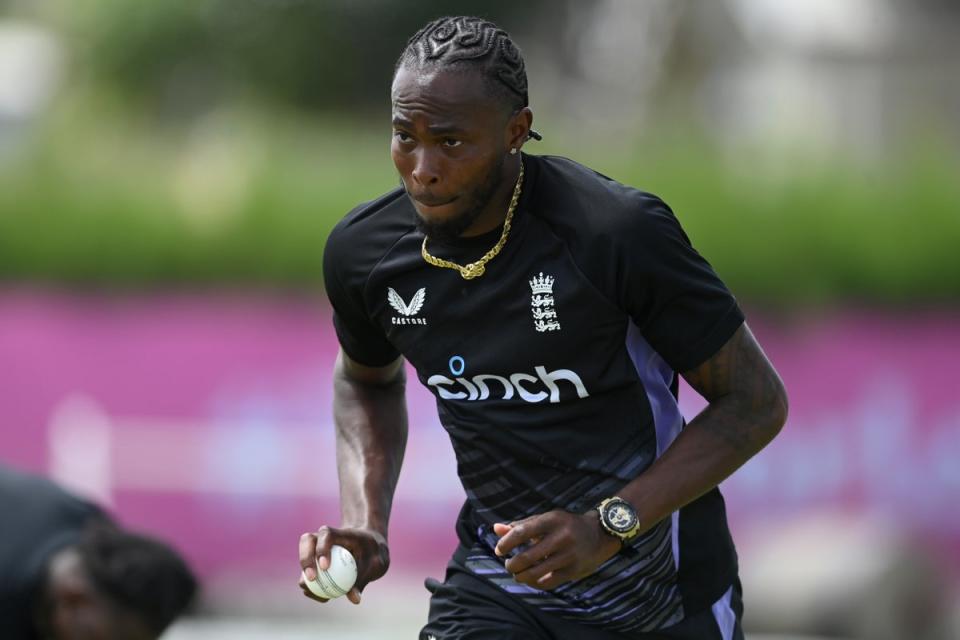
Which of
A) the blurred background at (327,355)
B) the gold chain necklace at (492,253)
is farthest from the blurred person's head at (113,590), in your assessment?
the blurred background at (327,355)

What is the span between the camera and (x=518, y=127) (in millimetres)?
3889

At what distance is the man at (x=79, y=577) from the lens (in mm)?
5000

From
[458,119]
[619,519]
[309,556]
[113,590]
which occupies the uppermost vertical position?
[458,119]

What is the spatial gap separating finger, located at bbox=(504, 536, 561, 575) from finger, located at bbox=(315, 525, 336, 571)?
1.65 ft

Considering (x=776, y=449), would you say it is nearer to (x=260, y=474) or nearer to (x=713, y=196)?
(x=713, y=196)

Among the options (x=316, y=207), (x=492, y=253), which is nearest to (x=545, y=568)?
(x=492, y=253)

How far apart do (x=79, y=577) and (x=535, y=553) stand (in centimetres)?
210

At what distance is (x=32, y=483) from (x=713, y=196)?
265 inches

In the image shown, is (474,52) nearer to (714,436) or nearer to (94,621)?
(714,436)

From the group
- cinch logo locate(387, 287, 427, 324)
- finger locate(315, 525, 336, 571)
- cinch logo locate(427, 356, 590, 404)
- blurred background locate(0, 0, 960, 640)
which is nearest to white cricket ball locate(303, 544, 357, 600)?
finger locate(315, 525, 336, 571)

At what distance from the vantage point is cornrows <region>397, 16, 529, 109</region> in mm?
3789

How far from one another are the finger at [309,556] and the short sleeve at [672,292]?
93 cm

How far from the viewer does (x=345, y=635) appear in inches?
386

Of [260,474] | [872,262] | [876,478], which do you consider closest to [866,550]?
[876,478]
